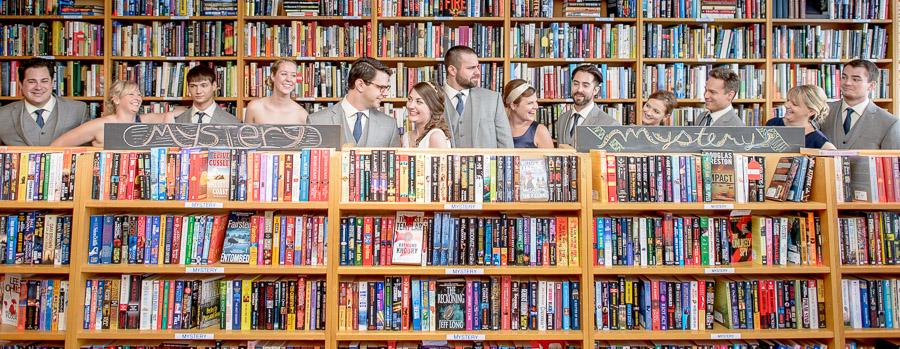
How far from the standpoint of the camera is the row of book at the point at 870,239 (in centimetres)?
240

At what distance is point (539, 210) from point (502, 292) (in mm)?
398

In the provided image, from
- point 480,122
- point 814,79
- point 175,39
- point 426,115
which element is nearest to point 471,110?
point 480,122

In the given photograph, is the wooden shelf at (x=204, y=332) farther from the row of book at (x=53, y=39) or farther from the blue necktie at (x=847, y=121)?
the blue necktie at (x=847, y=121)

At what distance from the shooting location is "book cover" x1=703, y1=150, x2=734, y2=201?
239 cm

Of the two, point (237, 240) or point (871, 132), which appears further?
point (871, 132)

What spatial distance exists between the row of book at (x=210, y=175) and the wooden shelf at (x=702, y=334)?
1.37 meters

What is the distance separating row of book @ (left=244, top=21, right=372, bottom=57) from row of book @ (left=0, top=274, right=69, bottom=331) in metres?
2.73

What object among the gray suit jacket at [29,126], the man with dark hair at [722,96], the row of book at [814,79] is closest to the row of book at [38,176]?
the gray suit jacket at [29,126]

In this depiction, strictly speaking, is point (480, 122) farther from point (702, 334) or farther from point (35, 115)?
point (35, 115)

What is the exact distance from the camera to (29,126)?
3.53m

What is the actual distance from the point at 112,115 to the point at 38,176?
115 cm

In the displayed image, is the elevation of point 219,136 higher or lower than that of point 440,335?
higher

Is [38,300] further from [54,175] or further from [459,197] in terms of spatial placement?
→ [459,197]

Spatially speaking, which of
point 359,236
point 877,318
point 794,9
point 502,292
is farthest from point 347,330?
point 794,9
